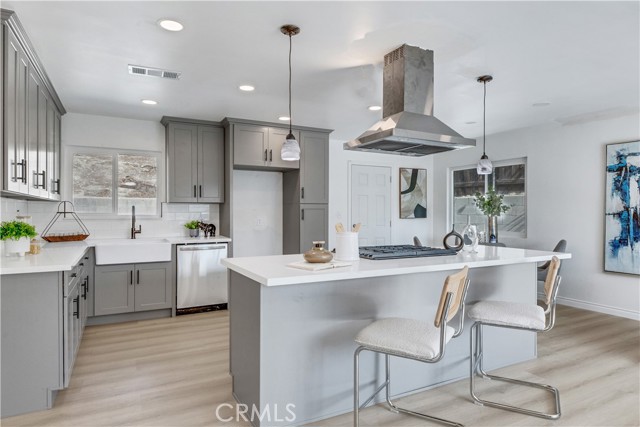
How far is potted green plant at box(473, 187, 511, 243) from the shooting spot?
5609mm

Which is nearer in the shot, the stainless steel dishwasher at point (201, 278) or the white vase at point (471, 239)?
the white vase at point (471, 239)

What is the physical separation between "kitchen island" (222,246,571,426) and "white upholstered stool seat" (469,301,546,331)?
293 mm

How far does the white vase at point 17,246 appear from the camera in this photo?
2.78 meters

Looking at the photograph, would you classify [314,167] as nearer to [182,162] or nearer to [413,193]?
[182,162]

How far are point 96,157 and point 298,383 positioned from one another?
396 cm

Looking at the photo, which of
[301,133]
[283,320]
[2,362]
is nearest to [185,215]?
[301,133]

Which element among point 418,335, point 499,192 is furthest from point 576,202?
point 418,335

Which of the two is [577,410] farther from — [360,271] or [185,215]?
[185,215]

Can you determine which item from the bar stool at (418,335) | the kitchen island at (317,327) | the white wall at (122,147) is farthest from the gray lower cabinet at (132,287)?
the bar stool at (418,335)

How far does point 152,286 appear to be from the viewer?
Answer: 4371mm

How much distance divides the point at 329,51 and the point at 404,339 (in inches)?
81.8

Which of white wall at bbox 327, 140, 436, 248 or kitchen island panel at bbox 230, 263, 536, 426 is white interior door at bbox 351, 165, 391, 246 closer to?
white wall at bbox 327, 140, 436, 248

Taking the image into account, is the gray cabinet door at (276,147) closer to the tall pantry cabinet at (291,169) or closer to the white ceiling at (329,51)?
the tall pantry cabinet at (291,169)

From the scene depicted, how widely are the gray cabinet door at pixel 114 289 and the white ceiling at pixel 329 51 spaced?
5.97ft
